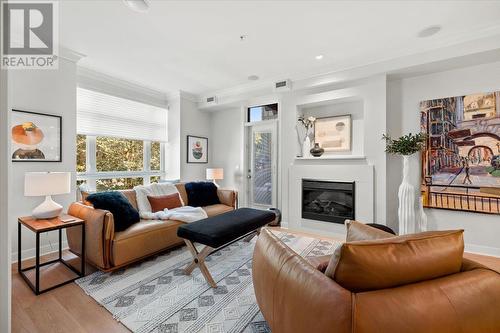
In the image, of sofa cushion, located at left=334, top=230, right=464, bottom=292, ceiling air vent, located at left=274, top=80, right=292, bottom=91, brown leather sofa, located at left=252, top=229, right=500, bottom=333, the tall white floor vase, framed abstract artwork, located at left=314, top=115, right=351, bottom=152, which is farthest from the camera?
ceiling air vent, located at left=274, top=80, right=292, bottom=91

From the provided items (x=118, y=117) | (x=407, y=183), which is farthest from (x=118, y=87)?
(x=407, y=183)

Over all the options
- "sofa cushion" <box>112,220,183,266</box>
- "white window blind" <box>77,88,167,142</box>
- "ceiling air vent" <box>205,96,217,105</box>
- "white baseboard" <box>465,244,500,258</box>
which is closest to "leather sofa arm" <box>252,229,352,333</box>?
"sofa cushion" <box>112,220,183,266</box>

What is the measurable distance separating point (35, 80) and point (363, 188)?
181 inches

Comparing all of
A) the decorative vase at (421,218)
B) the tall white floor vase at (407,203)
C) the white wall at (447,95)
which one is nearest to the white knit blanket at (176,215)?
the tall white floor vase at (407,203)

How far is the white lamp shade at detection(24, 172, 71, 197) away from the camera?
2.21 m

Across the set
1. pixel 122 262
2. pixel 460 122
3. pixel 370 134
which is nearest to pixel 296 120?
pixel 370 134

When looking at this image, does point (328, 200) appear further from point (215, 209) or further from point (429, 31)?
point (429, 31)

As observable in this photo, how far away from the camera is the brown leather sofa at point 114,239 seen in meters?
2.35

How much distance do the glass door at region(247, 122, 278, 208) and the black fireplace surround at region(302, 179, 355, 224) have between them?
83 cm

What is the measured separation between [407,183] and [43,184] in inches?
167

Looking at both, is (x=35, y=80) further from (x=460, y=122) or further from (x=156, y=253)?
(x=460, y=122)

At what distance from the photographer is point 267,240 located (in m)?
1.46

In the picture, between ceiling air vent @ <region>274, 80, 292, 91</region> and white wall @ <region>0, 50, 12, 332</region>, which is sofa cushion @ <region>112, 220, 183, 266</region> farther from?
ceiling air vent @ <region>274, 80, 292, 91</region>

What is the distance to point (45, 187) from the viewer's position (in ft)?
7.40
